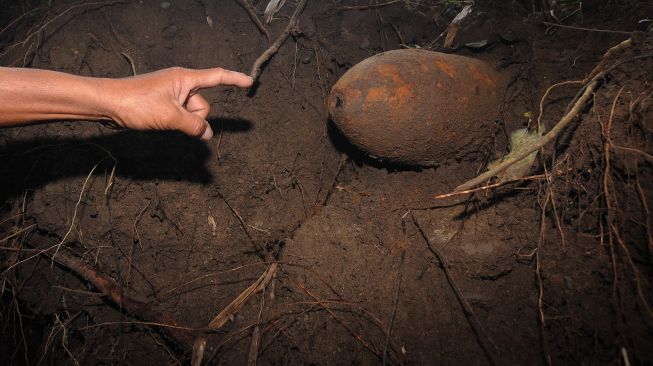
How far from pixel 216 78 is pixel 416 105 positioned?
3.55 feet

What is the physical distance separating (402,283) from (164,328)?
4.61 ft

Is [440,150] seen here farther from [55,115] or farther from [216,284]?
[55,115]

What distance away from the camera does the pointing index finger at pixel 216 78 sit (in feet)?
5.62

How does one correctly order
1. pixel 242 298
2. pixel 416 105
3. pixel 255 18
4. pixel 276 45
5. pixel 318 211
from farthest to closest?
pixel 255 18 → pixel 276 45 → pixel 318 211 → pixel 242 298 → pixel 416 105

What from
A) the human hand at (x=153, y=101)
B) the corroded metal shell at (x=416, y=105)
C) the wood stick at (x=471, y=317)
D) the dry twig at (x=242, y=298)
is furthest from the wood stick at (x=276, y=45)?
the wood stick at (x=471, y=317)

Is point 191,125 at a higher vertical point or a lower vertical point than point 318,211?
higher

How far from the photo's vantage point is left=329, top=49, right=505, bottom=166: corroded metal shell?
1.63 m

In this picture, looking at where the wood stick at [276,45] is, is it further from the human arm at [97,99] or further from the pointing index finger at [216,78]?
the human arm at [97,99]

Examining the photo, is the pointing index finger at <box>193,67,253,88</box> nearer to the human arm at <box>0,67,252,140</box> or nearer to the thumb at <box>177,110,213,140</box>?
the human arm at <box>0,67,252,140</box>

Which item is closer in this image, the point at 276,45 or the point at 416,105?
the point at 416,105

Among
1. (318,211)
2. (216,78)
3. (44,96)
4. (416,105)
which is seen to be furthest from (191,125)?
(416,105)

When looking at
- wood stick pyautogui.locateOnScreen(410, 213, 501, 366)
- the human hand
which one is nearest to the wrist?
the human hand

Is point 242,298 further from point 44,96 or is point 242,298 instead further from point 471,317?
point 44,96

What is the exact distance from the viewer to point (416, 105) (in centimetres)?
165
